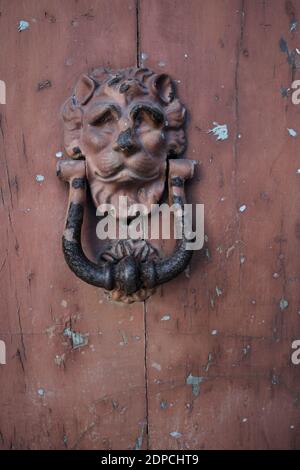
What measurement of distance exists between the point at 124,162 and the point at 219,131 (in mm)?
160

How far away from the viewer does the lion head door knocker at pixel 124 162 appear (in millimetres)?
517

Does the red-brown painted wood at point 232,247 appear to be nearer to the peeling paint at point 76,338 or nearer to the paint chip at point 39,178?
the peeling paint at point 76,338

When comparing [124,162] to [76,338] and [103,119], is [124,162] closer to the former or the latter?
[103,119]

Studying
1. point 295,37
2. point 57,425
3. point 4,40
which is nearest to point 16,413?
point 57,425

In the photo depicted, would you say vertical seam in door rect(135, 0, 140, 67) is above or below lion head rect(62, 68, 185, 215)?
above

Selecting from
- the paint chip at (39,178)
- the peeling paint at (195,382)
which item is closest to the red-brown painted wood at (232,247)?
the peeling paint at (195,382)

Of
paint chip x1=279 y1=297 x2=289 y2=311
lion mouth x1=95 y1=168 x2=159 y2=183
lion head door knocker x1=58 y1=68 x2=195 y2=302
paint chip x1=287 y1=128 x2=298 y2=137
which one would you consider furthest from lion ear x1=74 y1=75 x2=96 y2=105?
paint chip x1=279 y1=297 x2=289 y2=311

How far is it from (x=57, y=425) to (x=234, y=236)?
39cm

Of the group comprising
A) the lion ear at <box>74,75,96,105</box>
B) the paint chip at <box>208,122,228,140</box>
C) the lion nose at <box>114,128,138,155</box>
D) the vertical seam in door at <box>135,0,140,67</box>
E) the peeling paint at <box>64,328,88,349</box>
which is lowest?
the peeling paint at <box>64,328,88,349</box>

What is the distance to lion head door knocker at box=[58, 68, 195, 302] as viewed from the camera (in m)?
0.52

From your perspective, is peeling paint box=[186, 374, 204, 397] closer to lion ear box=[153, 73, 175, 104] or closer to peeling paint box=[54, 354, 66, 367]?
peeling paint box=[54, 354, 66, 367]

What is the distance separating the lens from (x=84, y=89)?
550 millimetres

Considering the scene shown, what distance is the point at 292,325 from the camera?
2.04 feet

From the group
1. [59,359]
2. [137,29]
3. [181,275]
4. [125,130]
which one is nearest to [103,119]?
[125,130]
